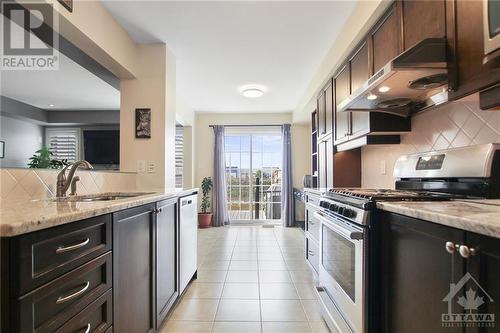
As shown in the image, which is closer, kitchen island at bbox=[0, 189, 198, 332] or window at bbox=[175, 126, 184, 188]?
kitchen island at bbox=[0, 189, 198, 332]

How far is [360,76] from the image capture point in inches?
88.7

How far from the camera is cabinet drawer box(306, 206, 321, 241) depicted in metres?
2.48

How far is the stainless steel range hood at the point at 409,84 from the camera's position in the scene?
4.21ft

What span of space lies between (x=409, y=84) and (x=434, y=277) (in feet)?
3.81

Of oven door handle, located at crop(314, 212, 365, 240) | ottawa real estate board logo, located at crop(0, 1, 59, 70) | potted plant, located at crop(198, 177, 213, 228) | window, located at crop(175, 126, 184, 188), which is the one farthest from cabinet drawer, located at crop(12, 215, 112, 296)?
potted plant, located at crop(198, 177, 213, 228)

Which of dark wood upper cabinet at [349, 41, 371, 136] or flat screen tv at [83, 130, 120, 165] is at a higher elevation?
dark wood upper cabinet at [349, 41, 371, 136]

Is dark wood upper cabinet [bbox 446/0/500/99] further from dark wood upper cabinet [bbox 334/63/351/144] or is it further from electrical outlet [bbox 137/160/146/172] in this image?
electrical outlet [bbox 137/160/146/172]

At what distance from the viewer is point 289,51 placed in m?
3.02

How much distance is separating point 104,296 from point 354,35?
2.54 m

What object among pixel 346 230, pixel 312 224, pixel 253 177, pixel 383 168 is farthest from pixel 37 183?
pixel 253 177

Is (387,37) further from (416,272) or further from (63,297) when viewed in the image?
(63,297)

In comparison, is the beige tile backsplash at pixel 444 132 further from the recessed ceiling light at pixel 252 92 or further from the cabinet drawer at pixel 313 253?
the recessed ceiling light at pixel 252 92

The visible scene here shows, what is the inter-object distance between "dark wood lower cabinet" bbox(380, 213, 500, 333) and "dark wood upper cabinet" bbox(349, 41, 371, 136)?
3.84ft

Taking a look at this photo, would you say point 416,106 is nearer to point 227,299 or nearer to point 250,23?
point 250,23
